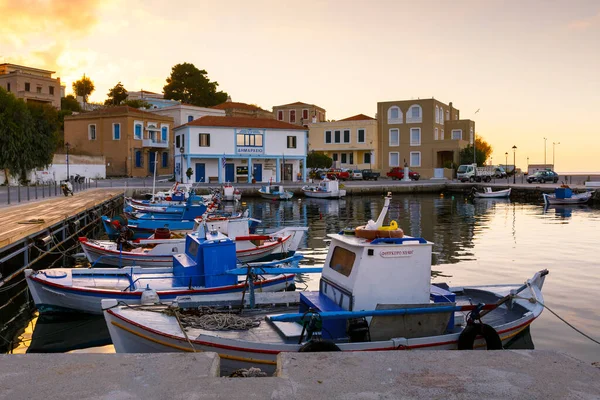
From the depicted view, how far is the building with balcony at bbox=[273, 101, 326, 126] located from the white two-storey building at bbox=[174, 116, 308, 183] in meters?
25.9

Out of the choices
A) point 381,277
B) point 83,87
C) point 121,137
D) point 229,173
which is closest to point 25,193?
point 229,173

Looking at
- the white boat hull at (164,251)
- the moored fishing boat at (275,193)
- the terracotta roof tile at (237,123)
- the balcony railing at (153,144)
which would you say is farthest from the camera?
the balcony railing at (153,144)

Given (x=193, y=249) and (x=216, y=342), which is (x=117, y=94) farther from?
(x=216, y=342)

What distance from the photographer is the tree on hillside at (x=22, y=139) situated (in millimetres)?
44156

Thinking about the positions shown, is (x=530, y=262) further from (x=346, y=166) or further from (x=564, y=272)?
(x=346, y=166)

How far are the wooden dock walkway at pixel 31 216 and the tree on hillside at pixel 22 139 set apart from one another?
17931mm

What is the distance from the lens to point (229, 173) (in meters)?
63.9

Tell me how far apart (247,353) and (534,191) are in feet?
185

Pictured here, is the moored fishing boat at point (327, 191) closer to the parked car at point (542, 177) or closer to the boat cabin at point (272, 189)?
the boat cabin at point (272, 189)

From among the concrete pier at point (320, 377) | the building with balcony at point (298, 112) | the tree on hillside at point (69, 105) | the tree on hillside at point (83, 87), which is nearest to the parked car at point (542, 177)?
the building with balcony at point (298, 112)

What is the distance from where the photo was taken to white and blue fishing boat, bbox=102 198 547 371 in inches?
323

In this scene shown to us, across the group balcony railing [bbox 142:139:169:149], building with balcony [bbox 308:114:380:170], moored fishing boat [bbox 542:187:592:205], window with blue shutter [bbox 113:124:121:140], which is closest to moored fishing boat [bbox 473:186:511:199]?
moored fishing boat [bbox 542:187:592:205]

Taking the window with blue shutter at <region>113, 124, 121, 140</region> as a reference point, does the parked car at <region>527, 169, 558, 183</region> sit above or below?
below

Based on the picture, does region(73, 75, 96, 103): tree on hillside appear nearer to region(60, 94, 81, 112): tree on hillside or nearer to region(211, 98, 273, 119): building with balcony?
region(60, 94, 81, 112): tree on hillside
